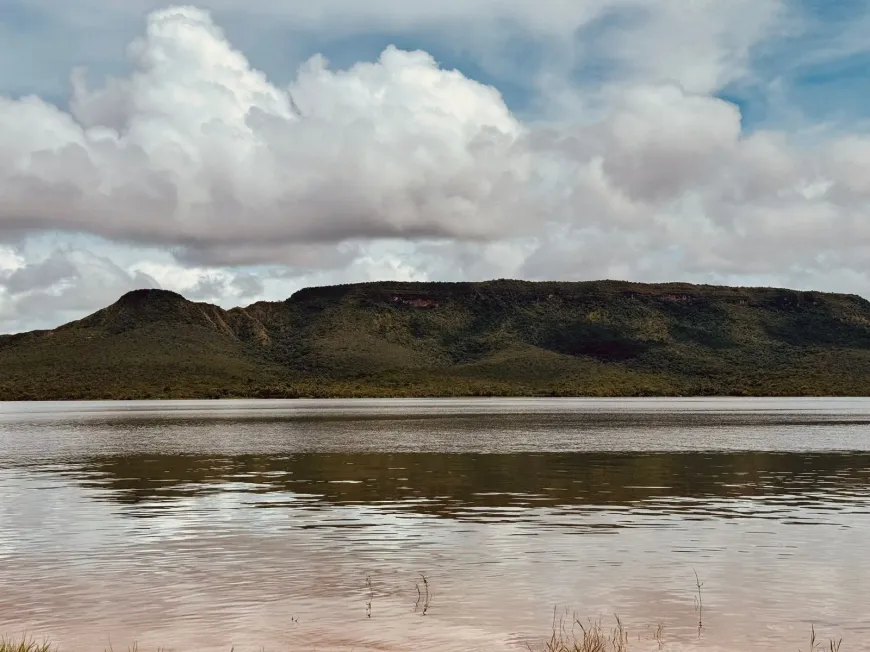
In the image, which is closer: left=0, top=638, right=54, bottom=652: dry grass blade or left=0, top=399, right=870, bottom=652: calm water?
left=0, top=638, right=54, bottom=652: dry grass blade

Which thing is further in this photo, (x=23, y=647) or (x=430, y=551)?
(x=430, y=551)

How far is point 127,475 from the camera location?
50.8 meters

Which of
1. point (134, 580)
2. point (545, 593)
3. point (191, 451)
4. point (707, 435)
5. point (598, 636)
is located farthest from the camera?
point (707, 435)

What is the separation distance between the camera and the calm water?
18.4 meters

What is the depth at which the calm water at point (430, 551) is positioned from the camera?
60.2 feet

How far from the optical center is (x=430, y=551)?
26.5m

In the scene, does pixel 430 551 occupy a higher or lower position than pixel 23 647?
lower

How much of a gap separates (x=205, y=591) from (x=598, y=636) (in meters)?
9.04

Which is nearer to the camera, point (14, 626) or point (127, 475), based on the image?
point (14, 626)

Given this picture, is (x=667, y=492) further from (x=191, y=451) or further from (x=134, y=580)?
(x=191, y=451)

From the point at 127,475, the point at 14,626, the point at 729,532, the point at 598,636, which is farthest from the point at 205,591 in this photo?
the point at 127,475

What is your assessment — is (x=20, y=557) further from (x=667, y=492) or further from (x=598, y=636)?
(x=667, y=492)

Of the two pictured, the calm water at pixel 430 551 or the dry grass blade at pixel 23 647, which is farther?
the calm water at pixel 430 551

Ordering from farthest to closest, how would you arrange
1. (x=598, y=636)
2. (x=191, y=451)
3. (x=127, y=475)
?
(x=191, y=451), (x=127, y=475), (x=598, y=636)
